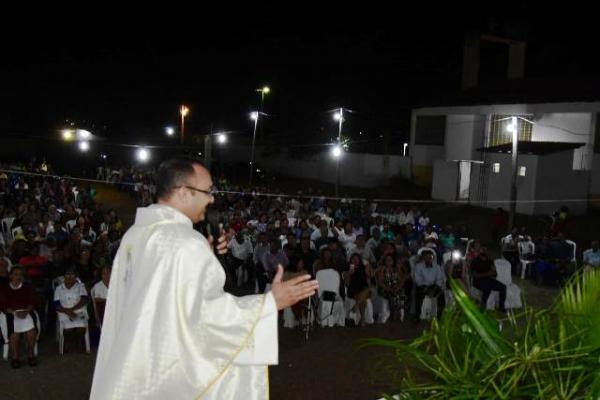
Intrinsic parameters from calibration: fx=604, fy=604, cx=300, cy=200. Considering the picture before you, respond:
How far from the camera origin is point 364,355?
745 centimetres

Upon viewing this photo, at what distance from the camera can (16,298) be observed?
682cm

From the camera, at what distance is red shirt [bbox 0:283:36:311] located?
6.79 m

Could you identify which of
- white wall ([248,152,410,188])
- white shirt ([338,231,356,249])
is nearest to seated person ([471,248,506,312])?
white shirt ([338,231,356,249])

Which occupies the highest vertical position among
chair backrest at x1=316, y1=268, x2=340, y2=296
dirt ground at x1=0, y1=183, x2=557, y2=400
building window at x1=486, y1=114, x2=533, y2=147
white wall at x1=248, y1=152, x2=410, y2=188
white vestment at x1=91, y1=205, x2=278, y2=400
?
building window at x1=486, y1=114, x2=533, y2=147

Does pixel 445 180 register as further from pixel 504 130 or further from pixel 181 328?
pixel 181 328

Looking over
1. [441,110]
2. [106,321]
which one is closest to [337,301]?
[106,321]

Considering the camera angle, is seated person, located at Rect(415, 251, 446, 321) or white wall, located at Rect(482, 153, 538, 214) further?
white wall, located at Rect(482, 153, 538, 214)

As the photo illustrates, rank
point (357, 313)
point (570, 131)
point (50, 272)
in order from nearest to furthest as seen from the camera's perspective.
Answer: point (50, 272) → point (357, 313) → point (570, 131)

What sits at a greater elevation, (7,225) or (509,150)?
(509,150)

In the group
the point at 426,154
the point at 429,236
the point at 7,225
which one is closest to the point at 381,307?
the point at 429,236

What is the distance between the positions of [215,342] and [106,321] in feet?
1.85

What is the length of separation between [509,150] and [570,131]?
89.8 inches

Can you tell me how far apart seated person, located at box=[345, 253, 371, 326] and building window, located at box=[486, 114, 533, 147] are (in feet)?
47.1

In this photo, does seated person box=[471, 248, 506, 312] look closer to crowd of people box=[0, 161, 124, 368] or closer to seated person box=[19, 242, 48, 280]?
crowd of people box=[0, 161, 124, 368]
